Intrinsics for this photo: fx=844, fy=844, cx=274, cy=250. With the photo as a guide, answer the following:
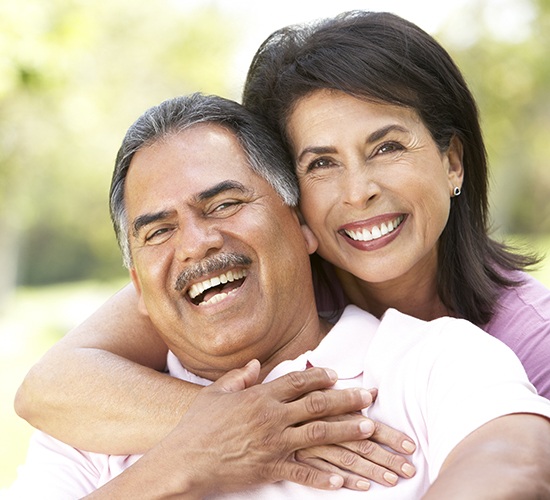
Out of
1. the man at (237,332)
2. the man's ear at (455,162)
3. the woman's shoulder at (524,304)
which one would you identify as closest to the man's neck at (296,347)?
the man at (237,332)

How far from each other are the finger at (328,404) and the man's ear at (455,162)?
42.2 inches

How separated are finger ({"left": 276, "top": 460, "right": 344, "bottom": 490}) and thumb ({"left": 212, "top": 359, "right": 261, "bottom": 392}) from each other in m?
0.26

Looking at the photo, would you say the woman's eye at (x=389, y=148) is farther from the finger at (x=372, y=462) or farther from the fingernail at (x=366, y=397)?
the finger at (x=372, y=462)

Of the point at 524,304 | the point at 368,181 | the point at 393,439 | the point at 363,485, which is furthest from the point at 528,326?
the point at 363,485

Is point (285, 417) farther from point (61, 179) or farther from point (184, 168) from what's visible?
point (61, 179)

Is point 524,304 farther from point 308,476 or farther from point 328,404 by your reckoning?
point 308,476

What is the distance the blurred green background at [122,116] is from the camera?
47.1 ft

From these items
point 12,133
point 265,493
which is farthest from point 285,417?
point 12,133

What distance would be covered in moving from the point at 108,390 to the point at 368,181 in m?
1.03

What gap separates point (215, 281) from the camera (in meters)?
2.49

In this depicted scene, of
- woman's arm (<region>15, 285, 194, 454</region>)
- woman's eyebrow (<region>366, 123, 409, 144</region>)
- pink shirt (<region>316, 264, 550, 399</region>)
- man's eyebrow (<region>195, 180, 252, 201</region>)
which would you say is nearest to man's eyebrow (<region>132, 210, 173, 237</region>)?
man's eyebrow (<region>195, 180, 252, 201</region>)

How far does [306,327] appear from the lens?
2.68 meters

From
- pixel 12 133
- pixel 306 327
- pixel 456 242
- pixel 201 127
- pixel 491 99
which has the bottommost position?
pixel 306 327

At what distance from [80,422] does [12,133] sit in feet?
37.3
